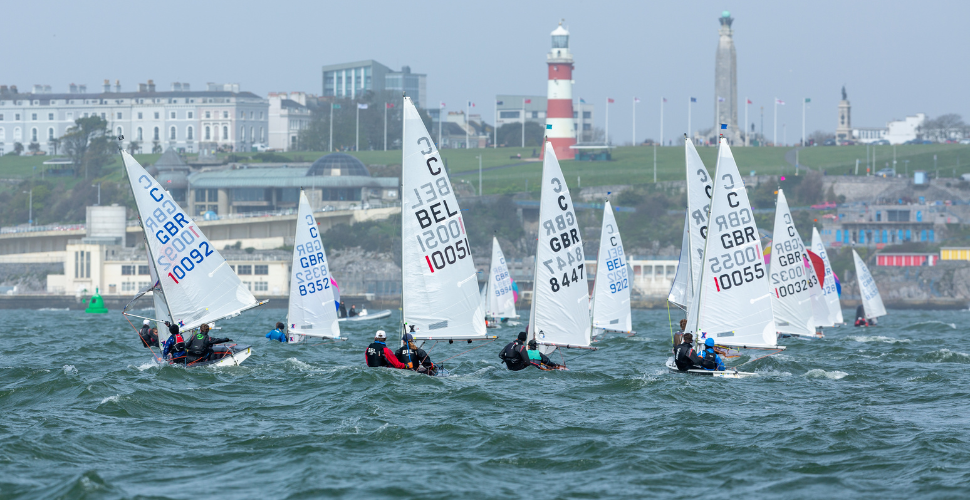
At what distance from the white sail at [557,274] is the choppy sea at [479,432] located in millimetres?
1187

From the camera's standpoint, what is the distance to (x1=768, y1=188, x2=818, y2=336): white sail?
3478 cm

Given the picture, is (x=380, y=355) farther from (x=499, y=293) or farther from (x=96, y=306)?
(x=96, y=306)

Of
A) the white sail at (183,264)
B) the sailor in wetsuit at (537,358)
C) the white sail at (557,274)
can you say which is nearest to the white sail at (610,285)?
the white sail at (557,274)

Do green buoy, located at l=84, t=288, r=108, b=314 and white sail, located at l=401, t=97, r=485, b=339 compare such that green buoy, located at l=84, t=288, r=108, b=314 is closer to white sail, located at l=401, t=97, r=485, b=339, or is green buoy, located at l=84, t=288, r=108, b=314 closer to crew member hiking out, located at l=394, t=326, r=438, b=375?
crew member hiking out, located at l=394, t=326, r=438, b=375

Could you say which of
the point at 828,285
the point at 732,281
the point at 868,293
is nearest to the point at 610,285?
the point at 732,281

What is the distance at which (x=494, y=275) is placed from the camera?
58.8 m

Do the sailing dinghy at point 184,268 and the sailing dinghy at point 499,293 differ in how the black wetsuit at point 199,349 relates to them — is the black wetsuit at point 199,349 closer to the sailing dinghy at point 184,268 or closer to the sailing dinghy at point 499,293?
the sailing dinghy at point 184,268

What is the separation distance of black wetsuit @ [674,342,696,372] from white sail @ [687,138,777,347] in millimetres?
829

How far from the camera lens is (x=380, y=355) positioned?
85.9 feet

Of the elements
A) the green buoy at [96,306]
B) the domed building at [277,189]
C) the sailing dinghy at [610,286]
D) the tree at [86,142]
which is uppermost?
the tree at [86,142]

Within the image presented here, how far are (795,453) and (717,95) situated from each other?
6496 inches

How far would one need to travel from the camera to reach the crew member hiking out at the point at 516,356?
90.0 ft

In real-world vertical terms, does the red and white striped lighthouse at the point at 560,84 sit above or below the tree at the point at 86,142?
above

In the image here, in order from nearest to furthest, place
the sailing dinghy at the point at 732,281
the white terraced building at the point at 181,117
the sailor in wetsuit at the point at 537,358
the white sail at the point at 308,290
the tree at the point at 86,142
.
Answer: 1. the sailing dinghy at the point at 732,281
2. the sailor in wetsuit at the point at 537,358
3. the white sail at the point at 308,290
4. the tree at the point at 86,142
5. the white terraced building at the point at 181,117
